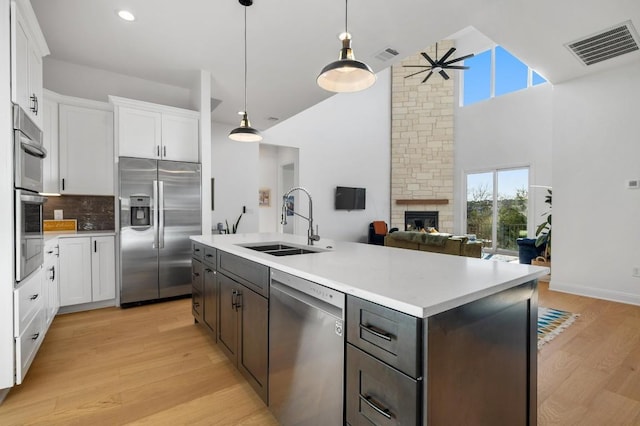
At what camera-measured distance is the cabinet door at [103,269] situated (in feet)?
11.5

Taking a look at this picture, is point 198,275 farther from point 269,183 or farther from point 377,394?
point 269,183

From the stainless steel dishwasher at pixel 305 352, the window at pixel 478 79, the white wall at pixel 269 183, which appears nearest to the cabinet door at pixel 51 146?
the stainless steel dishwasher at pixel 305 352

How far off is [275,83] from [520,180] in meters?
6.40

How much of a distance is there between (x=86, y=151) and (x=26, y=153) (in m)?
1.84

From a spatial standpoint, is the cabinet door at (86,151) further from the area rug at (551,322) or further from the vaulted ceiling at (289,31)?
the area rug at (551,322)

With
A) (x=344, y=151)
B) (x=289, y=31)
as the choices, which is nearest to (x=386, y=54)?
(x=289, y=31)

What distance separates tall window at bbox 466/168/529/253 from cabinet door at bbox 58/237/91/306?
8301mm

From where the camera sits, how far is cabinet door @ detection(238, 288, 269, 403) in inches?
66.8

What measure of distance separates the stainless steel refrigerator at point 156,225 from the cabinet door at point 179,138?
6.6 inches

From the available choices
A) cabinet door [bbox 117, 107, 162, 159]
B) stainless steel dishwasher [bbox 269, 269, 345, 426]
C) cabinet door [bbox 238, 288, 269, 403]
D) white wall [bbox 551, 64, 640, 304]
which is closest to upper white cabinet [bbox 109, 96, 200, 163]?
cabinet door [bbox 117, 107, 162, 159]

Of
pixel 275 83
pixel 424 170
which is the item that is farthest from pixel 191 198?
pixel 424 170

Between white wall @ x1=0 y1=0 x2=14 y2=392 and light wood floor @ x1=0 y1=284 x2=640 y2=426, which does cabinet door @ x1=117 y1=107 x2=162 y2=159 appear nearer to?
white wall @ x1=0 y1=0 x2=14 y2=392

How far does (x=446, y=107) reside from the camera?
29.1ft

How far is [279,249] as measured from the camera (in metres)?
2.57
